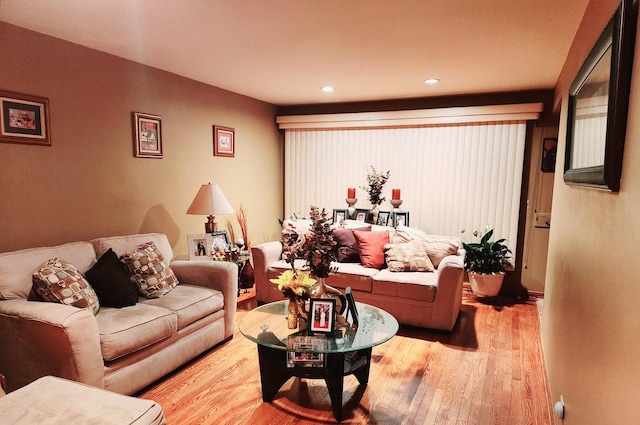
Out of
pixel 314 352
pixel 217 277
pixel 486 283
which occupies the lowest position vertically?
Result: pixel 486 283

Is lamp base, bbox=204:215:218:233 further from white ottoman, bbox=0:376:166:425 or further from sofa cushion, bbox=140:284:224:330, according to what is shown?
white ottoman, bbox=0:376:166:425

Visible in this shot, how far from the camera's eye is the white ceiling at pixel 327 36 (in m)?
2.15

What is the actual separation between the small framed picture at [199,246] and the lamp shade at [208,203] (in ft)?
0.89

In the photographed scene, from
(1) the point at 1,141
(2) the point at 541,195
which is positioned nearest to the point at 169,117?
(1) the point at 1,141

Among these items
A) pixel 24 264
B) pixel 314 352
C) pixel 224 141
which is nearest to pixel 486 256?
pixel 314 352

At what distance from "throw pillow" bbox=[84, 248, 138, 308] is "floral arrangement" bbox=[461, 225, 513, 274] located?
3.36 meters

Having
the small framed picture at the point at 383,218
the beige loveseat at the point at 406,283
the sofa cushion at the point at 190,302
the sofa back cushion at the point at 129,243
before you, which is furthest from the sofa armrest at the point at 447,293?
the sofa back cushion at the point at 129,243

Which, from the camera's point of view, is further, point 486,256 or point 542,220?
point 542,220

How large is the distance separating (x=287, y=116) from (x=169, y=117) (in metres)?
1.93

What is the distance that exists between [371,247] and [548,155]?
225 cm

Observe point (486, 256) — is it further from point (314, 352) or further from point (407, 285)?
point (314, 352)

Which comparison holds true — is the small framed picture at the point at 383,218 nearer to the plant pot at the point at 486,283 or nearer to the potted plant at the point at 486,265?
the potted plant at the point at 486,265

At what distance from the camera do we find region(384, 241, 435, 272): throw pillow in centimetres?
374

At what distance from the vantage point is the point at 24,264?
2404mm
